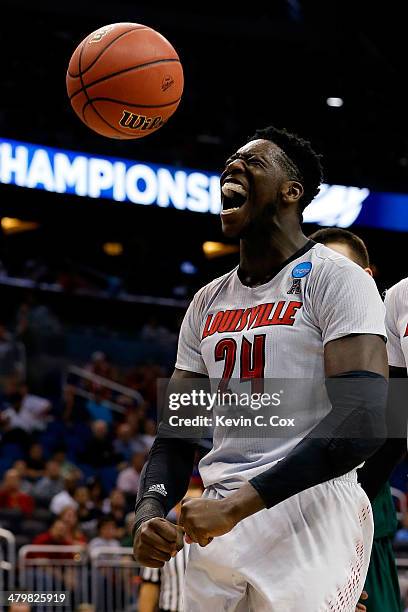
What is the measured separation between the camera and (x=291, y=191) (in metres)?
3.02

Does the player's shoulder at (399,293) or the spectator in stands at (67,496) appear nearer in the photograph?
the player's shoulder at (399,293)

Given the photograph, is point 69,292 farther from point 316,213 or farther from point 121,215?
point 316,213

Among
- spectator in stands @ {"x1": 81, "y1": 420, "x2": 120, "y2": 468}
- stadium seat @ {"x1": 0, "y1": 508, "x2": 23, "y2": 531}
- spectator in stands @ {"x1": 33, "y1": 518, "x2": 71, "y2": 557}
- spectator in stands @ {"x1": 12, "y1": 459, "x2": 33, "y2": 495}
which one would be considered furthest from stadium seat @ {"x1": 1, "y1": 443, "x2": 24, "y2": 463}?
spectator in stands @ {"x1": 33, "y1": 518, "x2": 71, "y2": 557}

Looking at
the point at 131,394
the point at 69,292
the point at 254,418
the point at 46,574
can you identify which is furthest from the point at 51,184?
the point at 254,418

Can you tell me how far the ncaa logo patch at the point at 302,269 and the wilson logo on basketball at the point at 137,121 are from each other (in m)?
1.72

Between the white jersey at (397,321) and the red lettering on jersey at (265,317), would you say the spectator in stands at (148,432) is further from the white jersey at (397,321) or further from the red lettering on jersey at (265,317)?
the red lettering on jersey at (265,317)

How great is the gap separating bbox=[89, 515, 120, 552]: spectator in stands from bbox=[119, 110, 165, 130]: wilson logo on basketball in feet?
21.2

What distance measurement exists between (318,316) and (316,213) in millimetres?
12912

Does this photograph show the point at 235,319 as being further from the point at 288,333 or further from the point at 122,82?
the point at 122,82

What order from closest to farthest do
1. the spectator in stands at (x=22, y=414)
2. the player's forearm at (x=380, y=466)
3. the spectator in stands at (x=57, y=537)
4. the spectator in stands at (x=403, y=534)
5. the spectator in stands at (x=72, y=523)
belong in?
the player's forearm at (x=380, y=466)
the spectator in stands at (x=57, y=537)
the spectator in stands at (x=72, y=523)
the spectator in stands at (x=403, y=534)
the spectator in stands at (x=22, y=414)

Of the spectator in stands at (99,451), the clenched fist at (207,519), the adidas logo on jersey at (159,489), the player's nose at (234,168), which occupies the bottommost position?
the clenched fist at (207,519)

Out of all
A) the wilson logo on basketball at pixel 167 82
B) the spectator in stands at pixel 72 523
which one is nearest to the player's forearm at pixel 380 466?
the wilson logo on basketball at pixel 167 82

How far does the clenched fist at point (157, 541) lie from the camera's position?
261 cm

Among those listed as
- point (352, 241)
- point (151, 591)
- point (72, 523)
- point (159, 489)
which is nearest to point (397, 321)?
point (352, 241)
